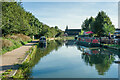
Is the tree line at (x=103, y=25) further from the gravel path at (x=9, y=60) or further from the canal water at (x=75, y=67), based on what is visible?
the gravel path at (x=9, y=60)

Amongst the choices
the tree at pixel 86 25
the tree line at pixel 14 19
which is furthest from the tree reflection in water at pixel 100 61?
the tree at pixel 86 25

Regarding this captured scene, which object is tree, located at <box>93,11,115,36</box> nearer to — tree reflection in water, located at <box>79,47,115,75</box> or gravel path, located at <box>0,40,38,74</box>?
tree reflection in water, located at <box>79,47,115,75</box>

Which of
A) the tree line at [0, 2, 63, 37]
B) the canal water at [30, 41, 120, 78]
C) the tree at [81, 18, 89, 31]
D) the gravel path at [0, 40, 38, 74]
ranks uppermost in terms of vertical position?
the tree at [81, 18, 89, 31]

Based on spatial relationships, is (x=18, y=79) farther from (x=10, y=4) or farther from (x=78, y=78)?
(x=10, y=4)

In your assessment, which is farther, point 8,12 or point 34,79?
point 8,12

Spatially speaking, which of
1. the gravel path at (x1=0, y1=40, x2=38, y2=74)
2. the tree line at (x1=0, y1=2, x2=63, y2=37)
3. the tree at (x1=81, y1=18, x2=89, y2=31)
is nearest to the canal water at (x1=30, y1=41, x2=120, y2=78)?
the gravel path at (x1=0, y1=40, x2=38, y2=74)

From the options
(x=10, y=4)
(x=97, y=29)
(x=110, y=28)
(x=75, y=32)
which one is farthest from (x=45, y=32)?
(x=75, y=32)

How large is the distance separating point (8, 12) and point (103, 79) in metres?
17.5

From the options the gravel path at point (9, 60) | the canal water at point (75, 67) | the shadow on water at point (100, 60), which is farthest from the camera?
the shadow on water at point (100, 60)

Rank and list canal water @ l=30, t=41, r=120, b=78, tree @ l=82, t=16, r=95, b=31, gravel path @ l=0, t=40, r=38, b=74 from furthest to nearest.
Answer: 1. tree @ l=82, t=16, r=95, b=31
2. gravel path @ l=0, t=40, r=38, b=74
3. canal water @ l=30, t=41, r=120, b=78

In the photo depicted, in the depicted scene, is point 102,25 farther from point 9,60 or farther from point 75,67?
point 9,60

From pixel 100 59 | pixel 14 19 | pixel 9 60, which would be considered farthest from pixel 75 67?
pixel 14 19

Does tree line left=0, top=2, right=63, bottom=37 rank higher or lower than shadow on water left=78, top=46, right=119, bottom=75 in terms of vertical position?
higher

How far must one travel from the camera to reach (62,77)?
9727 millimetres
